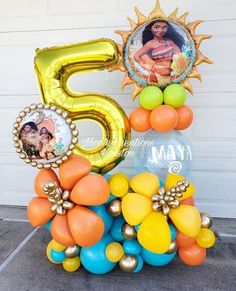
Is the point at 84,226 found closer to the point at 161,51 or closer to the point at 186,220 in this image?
the point at 186,220

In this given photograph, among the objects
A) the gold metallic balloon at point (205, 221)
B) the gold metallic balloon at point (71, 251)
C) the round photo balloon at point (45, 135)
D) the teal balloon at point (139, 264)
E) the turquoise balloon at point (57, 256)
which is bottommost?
the teal balloon at point (139, 264)

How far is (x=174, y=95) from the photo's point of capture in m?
1.35

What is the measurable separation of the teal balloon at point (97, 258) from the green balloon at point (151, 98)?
0.65 m

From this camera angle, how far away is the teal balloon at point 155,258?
1306 millimetres

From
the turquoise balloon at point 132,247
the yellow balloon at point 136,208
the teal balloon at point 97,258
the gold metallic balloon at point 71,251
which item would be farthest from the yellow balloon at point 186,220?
the gold metallic balloon at point 71,251

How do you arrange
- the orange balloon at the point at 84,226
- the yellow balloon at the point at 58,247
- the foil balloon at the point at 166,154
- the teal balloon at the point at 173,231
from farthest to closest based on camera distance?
the foil balloon at the point at 166,154 < the yellow balloon at the point at 58,247 < the teal balloon at the point at 173,231 < the orange balloon at the point at 84,226

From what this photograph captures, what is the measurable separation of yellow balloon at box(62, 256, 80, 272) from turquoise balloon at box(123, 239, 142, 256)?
→ 0.82 feet

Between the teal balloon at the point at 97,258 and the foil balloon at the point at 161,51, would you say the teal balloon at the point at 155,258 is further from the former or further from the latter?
the foil balloon at the point at 161,51

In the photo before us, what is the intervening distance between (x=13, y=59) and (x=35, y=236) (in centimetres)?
131

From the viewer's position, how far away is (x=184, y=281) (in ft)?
4.31

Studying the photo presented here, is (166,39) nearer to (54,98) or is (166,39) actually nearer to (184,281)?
(54,98)

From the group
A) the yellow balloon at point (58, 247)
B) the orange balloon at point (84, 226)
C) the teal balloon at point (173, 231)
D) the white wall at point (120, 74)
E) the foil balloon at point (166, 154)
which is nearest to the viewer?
the orange balloon at point (84, 226)

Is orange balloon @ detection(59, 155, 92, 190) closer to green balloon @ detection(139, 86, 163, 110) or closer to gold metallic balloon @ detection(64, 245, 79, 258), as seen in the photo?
gold metallic balloon @ detection(64, 245, 79, 258)

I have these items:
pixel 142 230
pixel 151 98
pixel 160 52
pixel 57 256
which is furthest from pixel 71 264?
pixel 160 52
